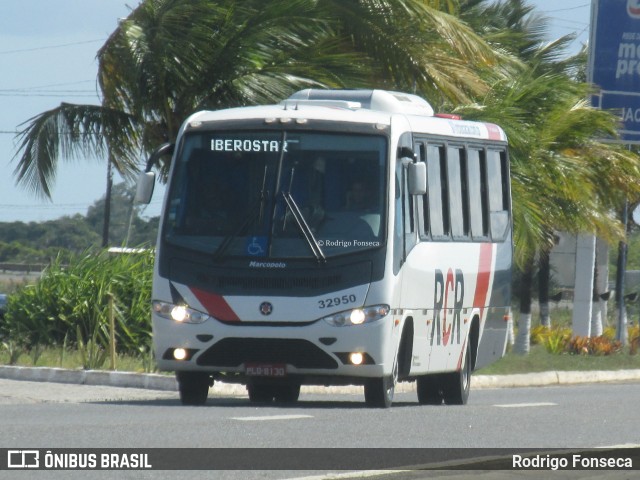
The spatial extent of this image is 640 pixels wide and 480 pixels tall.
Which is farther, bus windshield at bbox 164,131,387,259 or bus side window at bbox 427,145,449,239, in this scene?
bus side window at bbox 427,145,449,239

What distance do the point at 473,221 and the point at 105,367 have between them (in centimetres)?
574

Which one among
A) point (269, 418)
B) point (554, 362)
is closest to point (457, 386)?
point (269, 418)

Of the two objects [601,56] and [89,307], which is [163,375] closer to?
[89,307]

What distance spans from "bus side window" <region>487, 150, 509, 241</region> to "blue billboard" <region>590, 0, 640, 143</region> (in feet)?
21.2

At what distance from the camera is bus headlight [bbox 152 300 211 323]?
13.3m

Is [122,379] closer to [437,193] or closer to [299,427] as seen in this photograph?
[437,193]

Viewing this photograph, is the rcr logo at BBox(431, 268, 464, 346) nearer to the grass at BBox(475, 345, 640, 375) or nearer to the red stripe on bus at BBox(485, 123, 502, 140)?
the red stripe on bus at BBox(485, 123, 502, 140)

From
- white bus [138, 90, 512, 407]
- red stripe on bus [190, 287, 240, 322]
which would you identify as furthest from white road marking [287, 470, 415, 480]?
red stripe on bus [190, 287, 240, 322]

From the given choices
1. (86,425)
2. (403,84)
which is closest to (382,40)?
(403,84)

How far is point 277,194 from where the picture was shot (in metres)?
13.7

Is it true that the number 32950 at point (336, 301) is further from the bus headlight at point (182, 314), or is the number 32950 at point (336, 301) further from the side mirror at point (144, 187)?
the side mirror at point (144, 187)

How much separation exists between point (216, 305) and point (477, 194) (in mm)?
4663

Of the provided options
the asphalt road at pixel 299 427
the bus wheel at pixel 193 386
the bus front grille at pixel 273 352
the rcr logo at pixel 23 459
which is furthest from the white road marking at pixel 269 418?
the rcr logo at pixel 23 459

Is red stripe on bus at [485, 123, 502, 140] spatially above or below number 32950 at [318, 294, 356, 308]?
above
